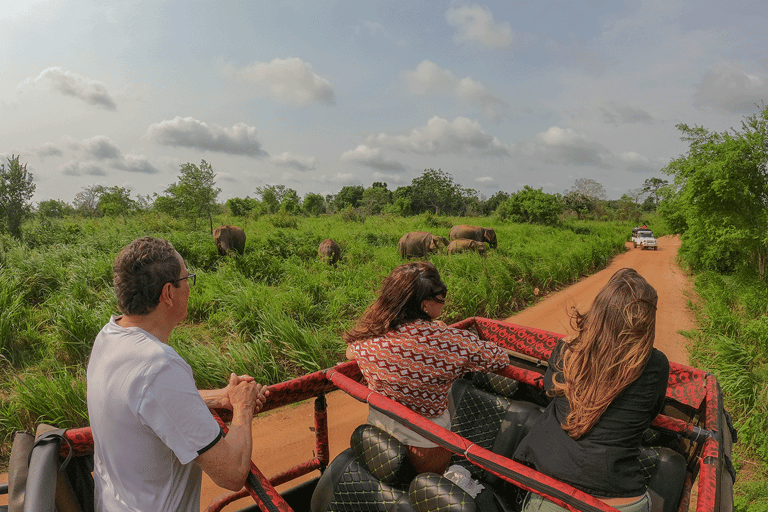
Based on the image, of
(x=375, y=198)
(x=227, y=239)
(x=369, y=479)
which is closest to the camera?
(x=369, y=479)

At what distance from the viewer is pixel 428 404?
6.21 ft

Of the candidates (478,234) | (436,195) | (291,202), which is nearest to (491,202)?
(436,195)

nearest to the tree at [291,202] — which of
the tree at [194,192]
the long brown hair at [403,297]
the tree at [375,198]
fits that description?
the tree at [375,198]

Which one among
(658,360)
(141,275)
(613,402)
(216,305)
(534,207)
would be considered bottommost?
(216,305)

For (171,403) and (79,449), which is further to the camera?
(79,449)

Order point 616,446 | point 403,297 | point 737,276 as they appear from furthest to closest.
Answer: point 737,276
point 403,297
point 616,446

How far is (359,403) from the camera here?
424 cm

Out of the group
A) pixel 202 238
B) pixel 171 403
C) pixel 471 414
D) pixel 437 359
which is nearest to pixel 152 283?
pixel 171 403

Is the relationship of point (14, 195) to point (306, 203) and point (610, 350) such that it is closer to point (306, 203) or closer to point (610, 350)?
point (610, 350)

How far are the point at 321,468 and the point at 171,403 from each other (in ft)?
4.42

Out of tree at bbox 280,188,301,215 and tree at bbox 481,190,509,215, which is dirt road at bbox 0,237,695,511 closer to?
tree at bbox 280,188,301,215

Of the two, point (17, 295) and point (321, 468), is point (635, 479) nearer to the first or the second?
point (321, 468)

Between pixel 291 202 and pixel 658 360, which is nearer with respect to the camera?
pixel 658 360

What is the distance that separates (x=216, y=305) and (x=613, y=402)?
544 centimetres
